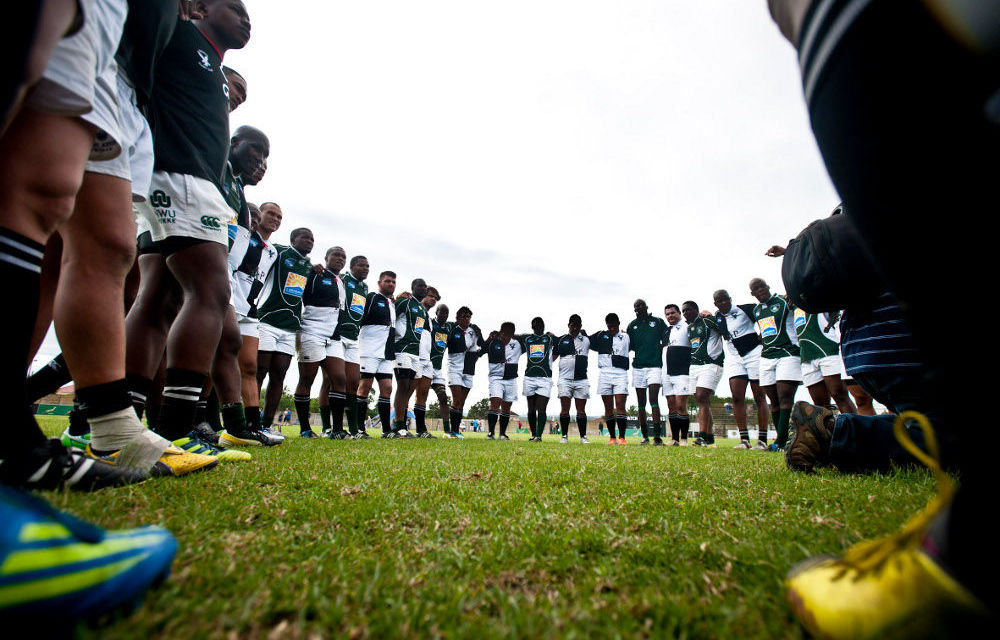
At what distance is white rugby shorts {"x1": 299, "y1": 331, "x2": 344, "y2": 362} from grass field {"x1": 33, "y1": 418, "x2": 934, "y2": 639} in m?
4.81

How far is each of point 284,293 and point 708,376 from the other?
780cm

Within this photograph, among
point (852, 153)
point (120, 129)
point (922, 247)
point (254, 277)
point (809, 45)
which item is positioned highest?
point (254, 277)

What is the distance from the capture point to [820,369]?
6406 millimetres

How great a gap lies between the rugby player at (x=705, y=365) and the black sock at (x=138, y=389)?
27.4 ft

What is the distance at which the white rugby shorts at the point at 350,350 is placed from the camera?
7363 millimetres

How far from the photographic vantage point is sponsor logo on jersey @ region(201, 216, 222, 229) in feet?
7.39

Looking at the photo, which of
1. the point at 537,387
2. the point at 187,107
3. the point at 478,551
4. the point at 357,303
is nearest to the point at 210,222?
the point at 187,107

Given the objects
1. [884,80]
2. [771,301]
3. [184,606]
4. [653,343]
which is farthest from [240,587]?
[653,343]

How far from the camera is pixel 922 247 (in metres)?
0.64

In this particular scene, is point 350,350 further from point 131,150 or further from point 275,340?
point 131,150

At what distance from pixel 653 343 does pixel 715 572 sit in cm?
936

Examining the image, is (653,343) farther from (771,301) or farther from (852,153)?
(852,153)

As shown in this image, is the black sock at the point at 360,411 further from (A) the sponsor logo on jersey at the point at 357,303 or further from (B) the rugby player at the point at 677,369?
(B) the rugby player at the point at 677,369

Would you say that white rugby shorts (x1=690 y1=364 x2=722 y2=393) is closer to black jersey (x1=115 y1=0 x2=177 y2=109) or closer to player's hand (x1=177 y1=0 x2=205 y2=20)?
player's hand (x1=177 y1=0 x2=205 y2=20)
